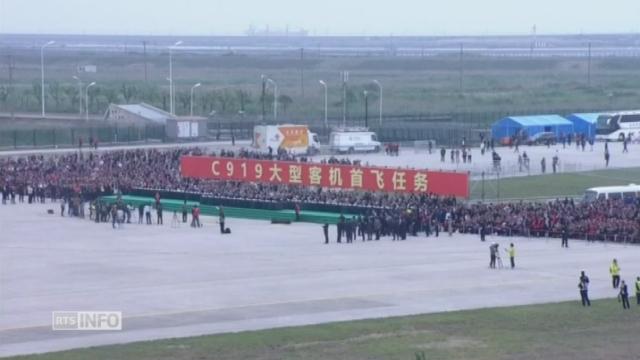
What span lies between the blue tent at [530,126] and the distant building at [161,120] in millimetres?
15564

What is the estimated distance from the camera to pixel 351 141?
77.6m

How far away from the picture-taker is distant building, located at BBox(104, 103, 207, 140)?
82.4 metres

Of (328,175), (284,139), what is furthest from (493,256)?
(284,139)

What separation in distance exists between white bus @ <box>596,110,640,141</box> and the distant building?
21.4 meters

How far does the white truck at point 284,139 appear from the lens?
75312mm

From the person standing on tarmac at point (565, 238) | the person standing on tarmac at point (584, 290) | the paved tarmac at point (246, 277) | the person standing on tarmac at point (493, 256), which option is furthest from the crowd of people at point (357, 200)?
the person standing on tarmac at point (584, 290)

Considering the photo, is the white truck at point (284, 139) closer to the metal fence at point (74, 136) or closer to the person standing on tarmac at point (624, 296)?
the metal fence at point (74, 136)

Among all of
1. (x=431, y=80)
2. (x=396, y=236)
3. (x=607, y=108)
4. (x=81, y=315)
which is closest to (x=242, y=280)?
(x=81, y=315)

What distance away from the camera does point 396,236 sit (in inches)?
1834

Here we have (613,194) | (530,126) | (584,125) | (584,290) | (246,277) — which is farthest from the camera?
(584,125)

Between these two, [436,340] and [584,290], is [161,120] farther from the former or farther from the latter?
[436,340]

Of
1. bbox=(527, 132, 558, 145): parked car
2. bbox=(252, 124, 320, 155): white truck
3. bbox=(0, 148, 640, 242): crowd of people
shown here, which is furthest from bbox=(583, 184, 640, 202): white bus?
bbox=(527, 132, 558, 145): parked car

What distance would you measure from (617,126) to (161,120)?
24834 mm

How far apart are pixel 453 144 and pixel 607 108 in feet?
113
